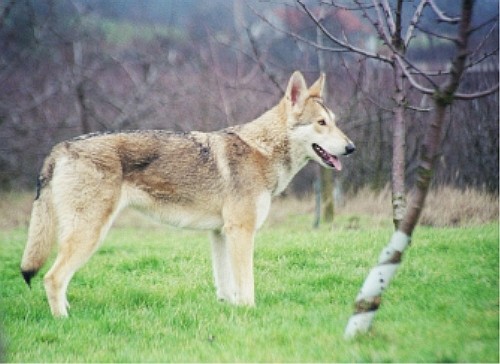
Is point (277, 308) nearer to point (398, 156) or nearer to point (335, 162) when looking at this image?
point (335, 162)

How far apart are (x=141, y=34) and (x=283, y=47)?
2911 mm

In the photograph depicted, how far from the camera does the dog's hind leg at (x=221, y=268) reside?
5.11m

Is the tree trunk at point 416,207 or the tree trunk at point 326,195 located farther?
the tree trunk at point 326,195

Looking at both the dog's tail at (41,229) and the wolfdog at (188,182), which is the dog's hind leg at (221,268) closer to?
the wolfdog at (188,182)

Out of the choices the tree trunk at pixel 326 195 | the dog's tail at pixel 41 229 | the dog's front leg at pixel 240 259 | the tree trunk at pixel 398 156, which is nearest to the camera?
the dog's tail at pixel 41 229

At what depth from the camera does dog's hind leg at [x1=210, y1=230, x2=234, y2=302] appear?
16.8 ft

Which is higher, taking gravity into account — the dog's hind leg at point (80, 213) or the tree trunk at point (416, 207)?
the tree trunk at point (416, 207)

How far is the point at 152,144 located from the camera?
197 inches

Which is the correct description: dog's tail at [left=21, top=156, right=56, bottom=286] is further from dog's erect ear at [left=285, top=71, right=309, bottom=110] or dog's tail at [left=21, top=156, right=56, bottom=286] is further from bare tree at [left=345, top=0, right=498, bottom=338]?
bare tree at [left=345, top=0, right=498, bottom=338]

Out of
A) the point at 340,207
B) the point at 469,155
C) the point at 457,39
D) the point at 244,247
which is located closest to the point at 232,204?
the point at 244,247

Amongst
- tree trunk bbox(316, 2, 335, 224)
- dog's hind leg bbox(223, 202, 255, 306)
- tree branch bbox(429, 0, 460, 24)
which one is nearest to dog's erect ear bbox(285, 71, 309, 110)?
dog's hind leg bbox(223, 202, 255, 306)

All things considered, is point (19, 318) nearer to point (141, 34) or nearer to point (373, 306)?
point (373, 306)

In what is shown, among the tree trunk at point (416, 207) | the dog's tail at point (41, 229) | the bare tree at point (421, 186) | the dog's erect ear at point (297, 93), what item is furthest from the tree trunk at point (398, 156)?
the dog's tail at point (41, 229)

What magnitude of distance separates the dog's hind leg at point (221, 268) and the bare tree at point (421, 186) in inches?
65.1
